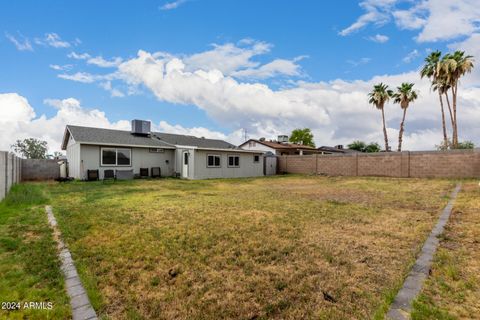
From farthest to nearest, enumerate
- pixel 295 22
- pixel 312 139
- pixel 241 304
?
1. pixel 312 139
2. pixel 295 22
3. pixel 241 304

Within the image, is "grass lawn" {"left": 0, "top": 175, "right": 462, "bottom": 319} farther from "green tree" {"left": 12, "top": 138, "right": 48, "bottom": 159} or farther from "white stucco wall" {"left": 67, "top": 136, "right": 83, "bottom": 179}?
"green tree" {"left": 12, "top": 138, "right": 48, "bottom": 159}

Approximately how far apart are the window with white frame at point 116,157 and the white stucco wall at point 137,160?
204mm

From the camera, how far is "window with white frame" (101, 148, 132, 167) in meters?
16.1

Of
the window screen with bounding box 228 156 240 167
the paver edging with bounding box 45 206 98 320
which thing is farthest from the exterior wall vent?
the paver edging with bounding box 45 206 98 320

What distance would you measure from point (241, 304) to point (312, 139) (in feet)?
164

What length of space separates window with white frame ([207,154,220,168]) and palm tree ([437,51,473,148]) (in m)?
18.7

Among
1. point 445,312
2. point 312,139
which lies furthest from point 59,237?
point 312,139

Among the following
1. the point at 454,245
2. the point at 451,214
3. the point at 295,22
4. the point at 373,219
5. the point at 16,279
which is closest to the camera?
the point at 16,279

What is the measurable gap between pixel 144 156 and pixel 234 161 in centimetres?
691

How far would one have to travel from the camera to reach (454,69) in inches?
773

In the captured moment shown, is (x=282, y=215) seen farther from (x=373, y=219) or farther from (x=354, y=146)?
(x=354, y=146)

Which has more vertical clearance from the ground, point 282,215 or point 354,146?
point 354,146

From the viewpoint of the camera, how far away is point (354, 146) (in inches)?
2120

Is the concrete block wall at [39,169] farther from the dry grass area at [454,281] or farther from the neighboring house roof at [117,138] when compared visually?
the dry grass area at [454,281]
